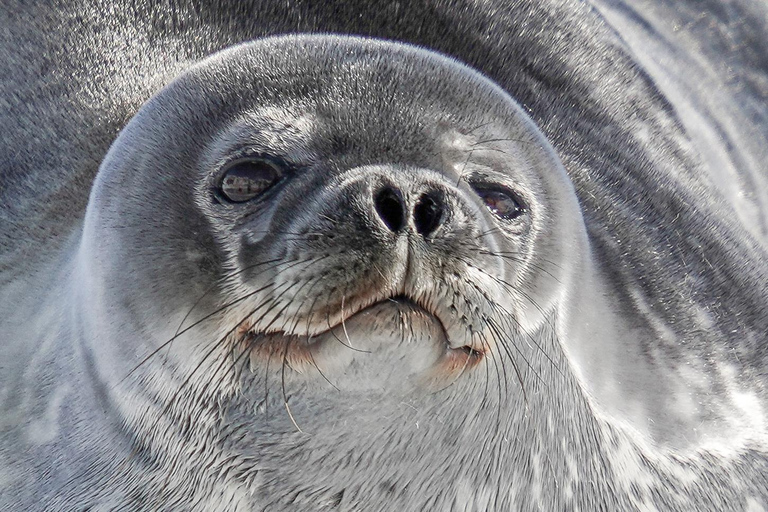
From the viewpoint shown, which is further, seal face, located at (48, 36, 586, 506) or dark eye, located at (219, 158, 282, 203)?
dark eye, located at (219, 158, 282, 203)

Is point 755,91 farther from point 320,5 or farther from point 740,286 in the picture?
point 320,5

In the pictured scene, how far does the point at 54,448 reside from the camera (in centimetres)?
272

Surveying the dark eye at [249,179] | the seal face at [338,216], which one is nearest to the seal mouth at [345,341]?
the seal face at [338,216]

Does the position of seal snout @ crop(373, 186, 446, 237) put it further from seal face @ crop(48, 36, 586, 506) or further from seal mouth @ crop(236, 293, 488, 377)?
seal mouth @ crop(236, 293, 488, 377)

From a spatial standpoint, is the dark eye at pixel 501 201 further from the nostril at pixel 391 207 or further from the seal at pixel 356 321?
the nostril at pixel 391 207


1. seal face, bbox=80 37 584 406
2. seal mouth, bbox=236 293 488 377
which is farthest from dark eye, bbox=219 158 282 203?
seal mouth, bbox=236 293 488 377

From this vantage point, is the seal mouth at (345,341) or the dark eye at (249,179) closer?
the seal mouth at (345,341)

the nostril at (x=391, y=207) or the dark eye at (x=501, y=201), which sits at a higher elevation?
the nostril at (x=391, y=207)

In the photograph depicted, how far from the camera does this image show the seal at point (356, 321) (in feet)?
6.58

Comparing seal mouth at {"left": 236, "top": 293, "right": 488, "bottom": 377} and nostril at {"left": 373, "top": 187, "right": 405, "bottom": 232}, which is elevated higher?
nostril at {"left": 373, "top": 187, "right": 405, "bottom": 232}

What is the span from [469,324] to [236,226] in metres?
0.54

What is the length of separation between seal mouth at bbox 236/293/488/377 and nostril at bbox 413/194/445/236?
14 cm

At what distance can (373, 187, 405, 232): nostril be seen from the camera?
191 centimetres

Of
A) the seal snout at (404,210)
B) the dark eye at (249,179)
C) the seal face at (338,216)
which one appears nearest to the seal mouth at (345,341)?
the seal face at (338,216)
